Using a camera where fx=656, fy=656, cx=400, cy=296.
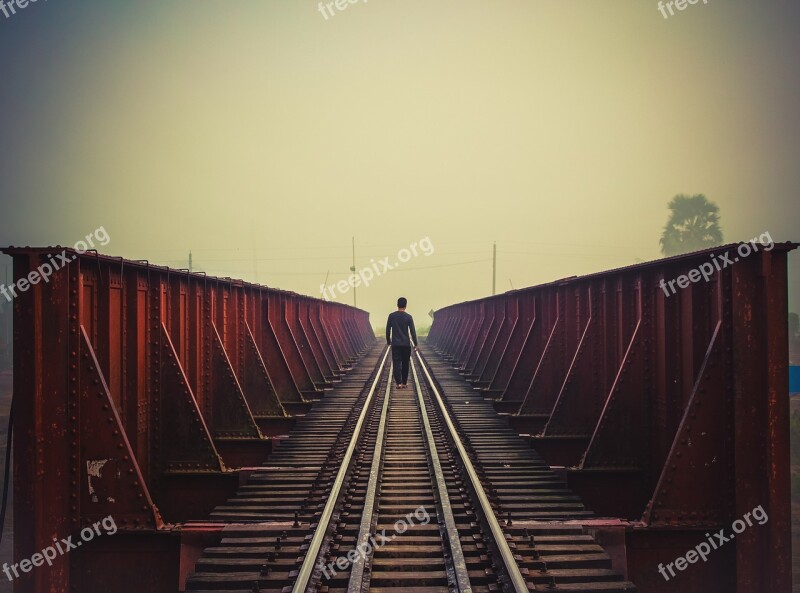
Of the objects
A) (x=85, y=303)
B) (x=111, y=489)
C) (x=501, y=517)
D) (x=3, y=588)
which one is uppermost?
(x=85, y=303)

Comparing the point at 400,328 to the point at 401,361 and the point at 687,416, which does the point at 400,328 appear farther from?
the point at 687,416

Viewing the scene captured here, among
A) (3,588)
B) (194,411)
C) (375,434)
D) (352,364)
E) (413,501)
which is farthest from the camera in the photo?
(352,364)

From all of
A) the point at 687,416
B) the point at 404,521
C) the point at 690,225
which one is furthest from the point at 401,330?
the point at 690,225

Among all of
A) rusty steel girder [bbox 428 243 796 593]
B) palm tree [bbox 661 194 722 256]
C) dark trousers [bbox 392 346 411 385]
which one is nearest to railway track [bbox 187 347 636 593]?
rusty steel girder [bbox 428 243 796 593]

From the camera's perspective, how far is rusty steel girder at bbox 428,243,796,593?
17.7 feet

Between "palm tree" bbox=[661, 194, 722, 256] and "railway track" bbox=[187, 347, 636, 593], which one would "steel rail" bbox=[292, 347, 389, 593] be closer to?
"railway track" bbox=[187, 347, 636, 593]

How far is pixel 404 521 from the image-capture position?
6043 mm

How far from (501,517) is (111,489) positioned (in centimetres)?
345

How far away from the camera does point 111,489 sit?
221 inches

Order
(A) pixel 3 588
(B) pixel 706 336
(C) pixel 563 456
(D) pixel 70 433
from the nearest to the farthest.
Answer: (D) pixel 70 433 → (B) pixel 706 336 → (C) pixel 563 456 → (A) pixel 3 588

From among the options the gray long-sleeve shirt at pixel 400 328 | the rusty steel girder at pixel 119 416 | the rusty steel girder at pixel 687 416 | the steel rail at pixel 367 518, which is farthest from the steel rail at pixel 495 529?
the gray long-sleeve shirt at pixel 400 328

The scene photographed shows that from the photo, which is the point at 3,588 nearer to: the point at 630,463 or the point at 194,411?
the point at 194,411

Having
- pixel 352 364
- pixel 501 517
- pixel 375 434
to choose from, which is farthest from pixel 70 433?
pixel 352 364

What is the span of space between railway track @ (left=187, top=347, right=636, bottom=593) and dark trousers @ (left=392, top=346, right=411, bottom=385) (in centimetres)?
381
